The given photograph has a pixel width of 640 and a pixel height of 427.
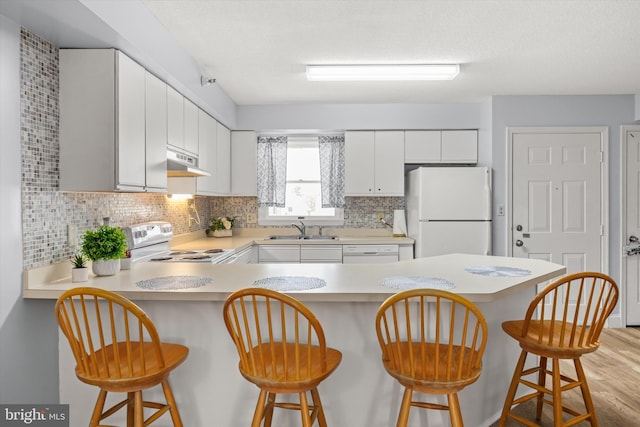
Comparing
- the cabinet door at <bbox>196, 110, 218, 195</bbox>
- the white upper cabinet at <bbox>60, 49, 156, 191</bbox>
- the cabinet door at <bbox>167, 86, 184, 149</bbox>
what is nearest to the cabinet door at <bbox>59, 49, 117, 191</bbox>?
the white upper cabinet at <bbox>60, 49, 156, 191</bbox>

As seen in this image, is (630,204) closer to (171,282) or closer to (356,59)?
(356,59)

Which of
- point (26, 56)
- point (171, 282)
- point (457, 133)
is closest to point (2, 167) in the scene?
point (26, 56)

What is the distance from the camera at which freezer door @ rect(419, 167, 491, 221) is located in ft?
13.9

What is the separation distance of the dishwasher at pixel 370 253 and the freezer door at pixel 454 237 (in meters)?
0.33

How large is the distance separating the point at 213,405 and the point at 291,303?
92 centimetres

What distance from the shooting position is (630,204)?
425 centimetres

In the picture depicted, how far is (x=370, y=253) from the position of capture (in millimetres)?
4480

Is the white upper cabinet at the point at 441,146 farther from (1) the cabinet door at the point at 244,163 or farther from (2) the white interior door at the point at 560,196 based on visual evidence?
(1) the cabinet door at the point at 244,163

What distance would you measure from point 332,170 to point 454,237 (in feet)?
5.20

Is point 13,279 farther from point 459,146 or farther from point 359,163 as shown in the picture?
point 459,146

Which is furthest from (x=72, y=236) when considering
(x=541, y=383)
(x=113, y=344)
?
(x=541, y=383)

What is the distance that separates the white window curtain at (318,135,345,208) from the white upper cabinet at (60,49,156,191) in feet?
9.49

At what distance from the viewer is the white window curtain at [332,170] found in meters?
4.88

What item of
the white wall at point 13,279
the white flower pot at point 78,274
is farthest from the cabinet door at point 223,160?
the white wall at point 13,279
